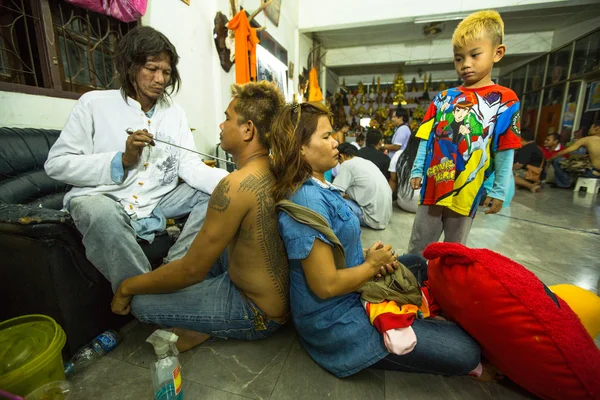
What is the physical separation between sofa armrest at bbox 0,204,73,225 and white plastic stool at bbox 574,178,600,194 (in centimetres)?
811

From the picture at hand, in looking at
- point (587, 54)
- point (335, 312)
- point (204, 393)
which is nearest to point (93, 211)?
point (204, 393)

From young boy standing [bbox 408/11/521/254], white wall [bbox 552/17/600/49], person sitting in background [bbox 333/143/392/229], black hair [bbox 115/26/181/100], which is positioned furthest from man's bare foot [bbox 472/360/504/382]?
white wall [bbox 552/17/600/49]

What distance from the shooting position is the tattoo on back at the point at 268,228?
97 centimetres

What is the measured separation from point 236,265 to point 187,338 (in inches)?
17.6

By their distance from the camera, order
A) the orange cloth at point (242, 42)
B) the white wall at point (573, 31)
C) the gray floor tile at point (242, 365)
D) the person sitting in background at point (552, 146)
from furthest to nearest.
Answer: the person sitting in background at point (552, 146) < the white wall at point (573, 31) < the orange cloth at point (242, 42) < the gray floor tile at point (242, 365)

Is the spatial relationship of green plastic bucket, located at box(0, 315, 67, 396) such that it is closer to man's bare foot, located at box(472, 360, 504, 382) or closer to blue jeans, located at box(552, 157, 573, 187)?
man's bare foot, located at box(472, 360, 504, 382)

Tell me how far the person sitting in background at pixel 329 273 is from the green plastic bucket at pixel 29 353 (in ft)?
2.80

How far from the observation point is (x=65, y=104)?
2156mm

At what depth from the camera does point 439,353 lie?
Answer: 1.01m

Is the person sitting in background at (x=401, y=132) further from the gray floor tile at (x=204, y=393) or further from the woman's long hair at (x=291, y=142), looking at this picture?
the gray floor tile at (x=204, y=393)

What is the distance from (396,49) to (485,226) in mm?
6660

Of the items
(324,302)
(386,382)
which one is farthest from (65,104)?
(386,382)

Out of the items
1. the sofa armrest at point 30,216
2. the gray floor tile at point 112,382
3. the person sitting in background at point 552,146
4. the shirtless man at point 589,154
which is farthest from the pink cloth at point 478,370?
the person sitting in background at point 552,146

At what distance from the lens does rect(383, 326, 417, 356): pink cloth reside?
96 centimetres
